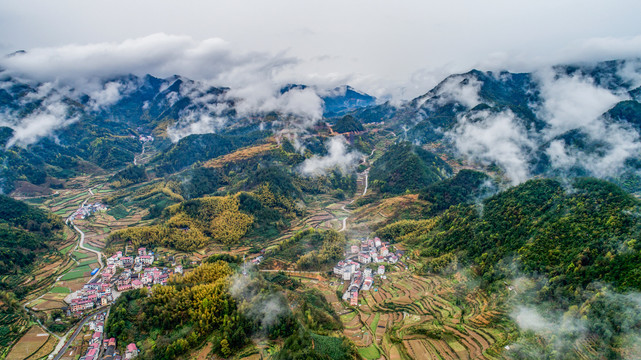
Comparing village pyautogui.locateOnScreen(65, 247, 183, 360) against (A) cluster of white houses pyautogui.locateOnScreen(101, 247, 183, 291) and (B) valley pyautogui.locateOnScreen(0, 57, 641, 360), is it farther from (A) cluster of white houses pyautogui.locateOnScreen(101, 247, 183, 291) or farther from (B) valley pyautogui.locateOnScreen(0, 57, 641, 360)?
(B) valley pyautogui.locateOnScreen(0, 57, 641, 360)

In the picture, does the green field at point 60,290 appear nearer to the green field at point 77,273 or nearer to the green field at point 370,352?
the green field at point 77,273

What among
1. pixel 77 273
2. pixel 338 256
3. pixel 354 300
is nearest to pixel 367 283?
pixel 354 300

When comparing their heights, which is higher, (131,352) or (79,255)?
(131,352)

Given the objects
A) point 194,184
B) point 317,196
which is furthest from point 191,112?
point 317,196

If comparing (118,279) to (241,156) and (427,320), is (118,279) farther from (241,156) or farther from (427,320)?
(241,156)

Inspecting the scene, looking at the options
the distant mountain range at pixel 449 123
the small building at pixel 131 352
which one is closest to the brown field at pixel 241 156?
the distant mountain range at pixel 449 123

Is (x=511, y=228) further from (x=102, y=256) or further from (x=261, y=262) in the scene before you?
(x=102, y=256)
